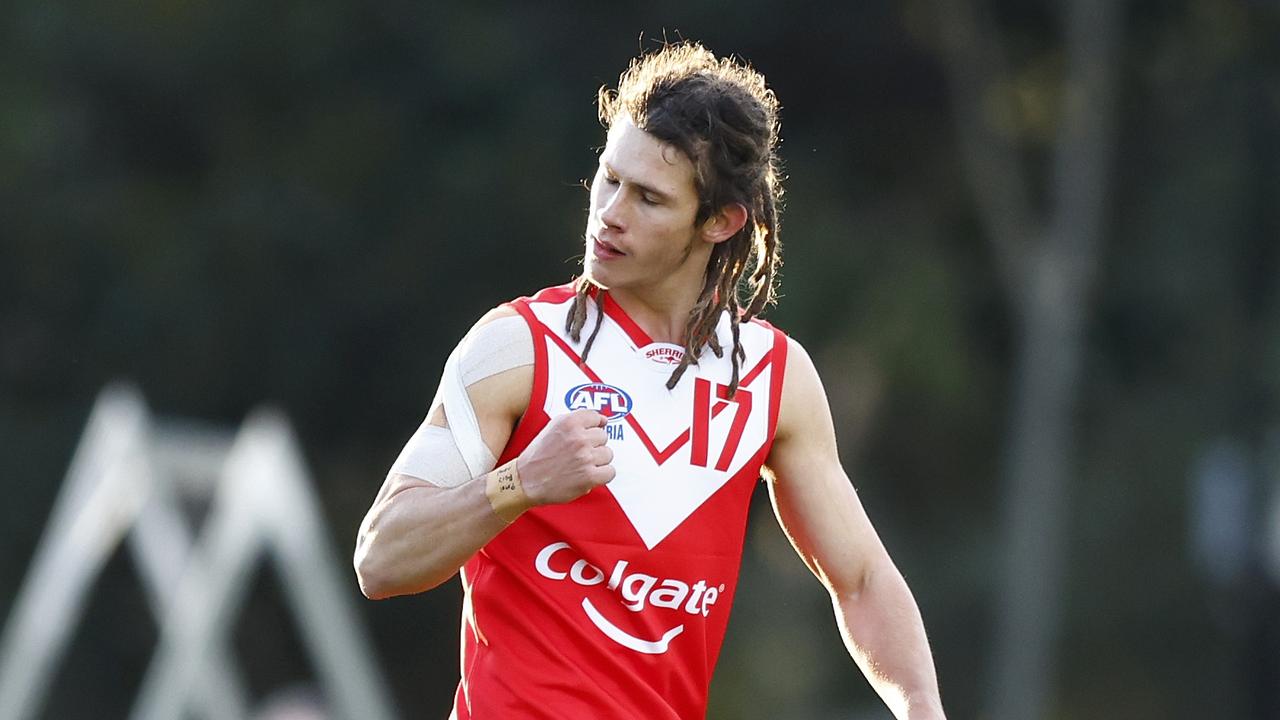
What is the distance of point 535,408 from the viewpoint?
14.5 ft

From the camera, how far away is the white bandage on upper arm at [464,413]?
4.33 metres

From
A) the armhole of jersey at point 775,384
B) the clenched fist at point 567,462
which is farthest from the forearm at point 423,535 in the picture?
the armhole of jersey at point 775,384

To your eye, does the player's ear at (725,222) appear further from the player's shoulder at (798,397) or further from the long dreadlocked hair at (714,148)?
the player's shoulder at (798,397)

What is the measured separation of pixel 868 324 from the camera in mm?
24094

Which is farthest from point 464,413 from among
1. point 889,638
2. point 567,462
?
point 889,638

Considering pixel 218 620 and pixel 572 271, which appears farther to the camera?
pixel 572 271

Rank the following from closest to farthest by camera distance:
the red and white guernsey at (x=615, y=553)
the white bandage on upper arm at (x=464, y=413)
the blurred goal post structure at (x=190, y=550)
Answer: the white bandage on upper arm at (x=464, y=413)
the red and white guernsey at (x=615, y=553)
the blurred goal post structure at (x=190, y=550)

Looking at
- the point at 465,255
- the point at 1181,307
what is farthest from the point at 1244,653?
the point at 465,255

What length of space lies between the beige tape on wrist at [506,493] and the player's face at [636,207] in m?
0.57

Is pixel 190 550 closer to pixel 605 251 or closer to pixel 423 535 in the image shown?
pixel 605 251

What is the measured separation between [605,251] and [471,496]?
65cm

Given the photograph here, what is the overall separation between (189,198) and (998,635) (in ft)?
34.2

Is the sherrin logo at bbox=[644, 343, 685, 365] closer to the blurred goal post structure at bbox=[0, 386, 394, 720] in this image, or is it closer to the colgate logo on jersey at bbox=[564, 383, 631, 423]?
the colgate logo on jersey at bbox=[564, 383, 631, 423]

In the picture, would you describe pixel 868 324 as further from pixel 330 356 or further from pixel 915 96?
pixel 330 356
